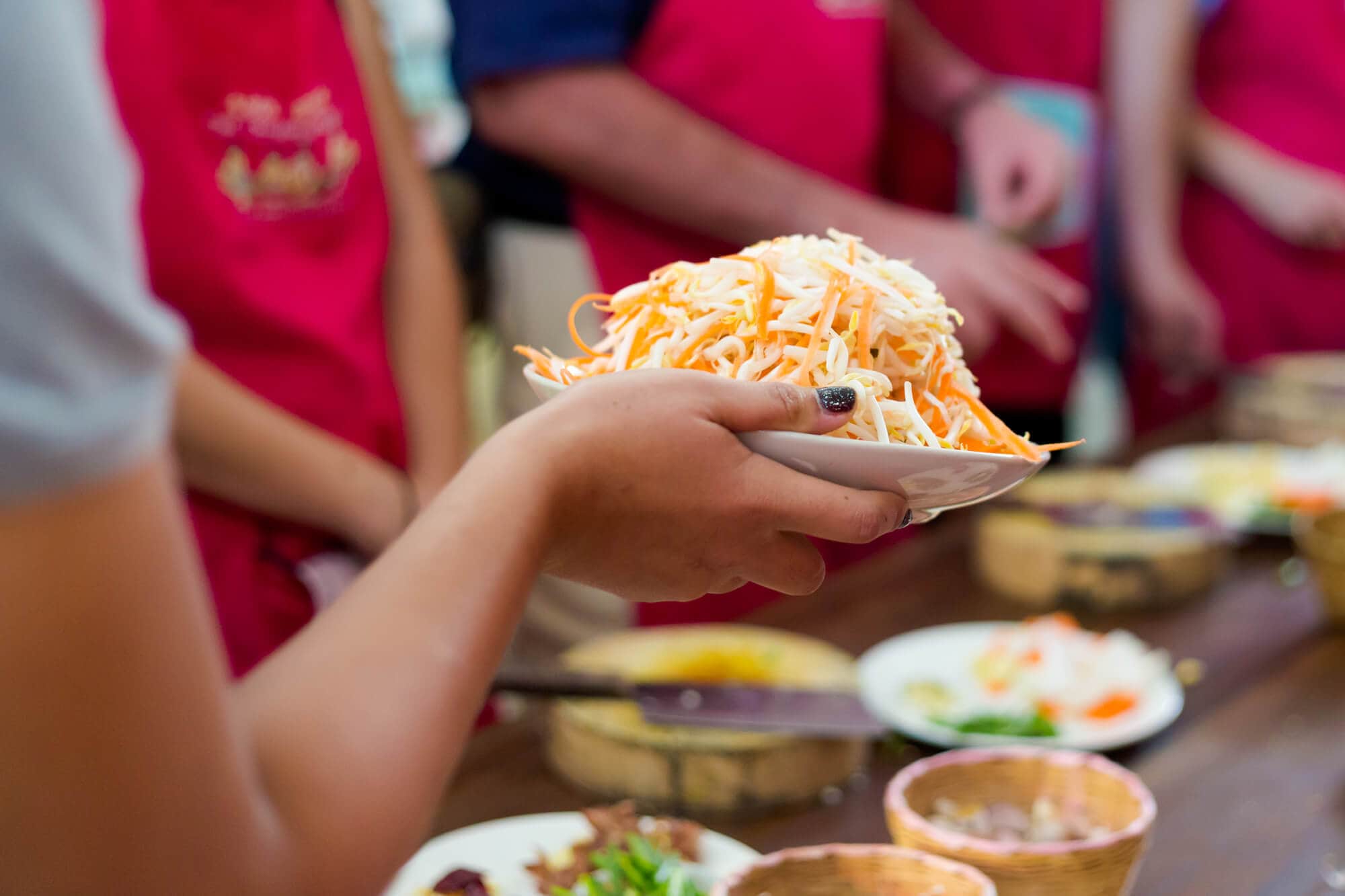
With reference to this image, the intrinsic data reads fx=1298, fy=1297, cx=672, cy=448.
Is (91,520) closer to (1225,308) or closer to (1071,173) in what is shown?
(1071,173)

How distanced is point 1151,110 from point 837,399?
2672 mm

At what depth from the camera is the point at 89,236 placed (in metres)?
0.48

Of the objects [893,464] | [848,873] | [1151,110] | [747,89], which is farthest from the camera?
[1151,110]

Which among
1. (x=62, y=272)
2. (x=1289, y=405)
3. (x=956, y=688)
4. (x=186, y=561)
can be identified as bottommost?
(x=1289, y=405)

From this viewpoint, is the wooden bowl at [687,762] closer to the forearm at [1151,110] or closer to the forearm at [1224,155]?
the forearm at [1151,110]

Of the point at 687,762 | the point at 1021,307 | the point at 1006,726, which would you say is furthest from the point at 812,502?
the point at 1021,307

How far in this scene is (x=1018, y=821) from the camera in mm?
1060

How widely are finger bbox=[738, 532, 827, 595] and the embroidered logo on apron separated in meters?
1.00

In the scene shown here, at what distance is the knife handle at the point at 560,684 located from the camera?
129cm

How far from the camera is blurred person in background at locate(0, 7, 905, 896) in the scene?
0.47 m

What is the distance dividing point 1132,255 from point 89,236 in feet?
10.3

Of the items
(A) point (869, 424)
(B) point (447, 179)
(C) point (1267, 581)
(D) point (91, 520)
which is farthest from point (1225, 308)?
(D) point (91, 520)

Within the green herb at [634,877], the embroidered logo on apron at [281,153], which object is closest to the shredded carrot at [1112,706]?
the green herb at [634,877]

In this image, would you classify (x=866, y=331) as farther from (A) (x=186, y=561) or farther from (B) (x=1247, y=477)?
(B) (x=1247, y=477)
